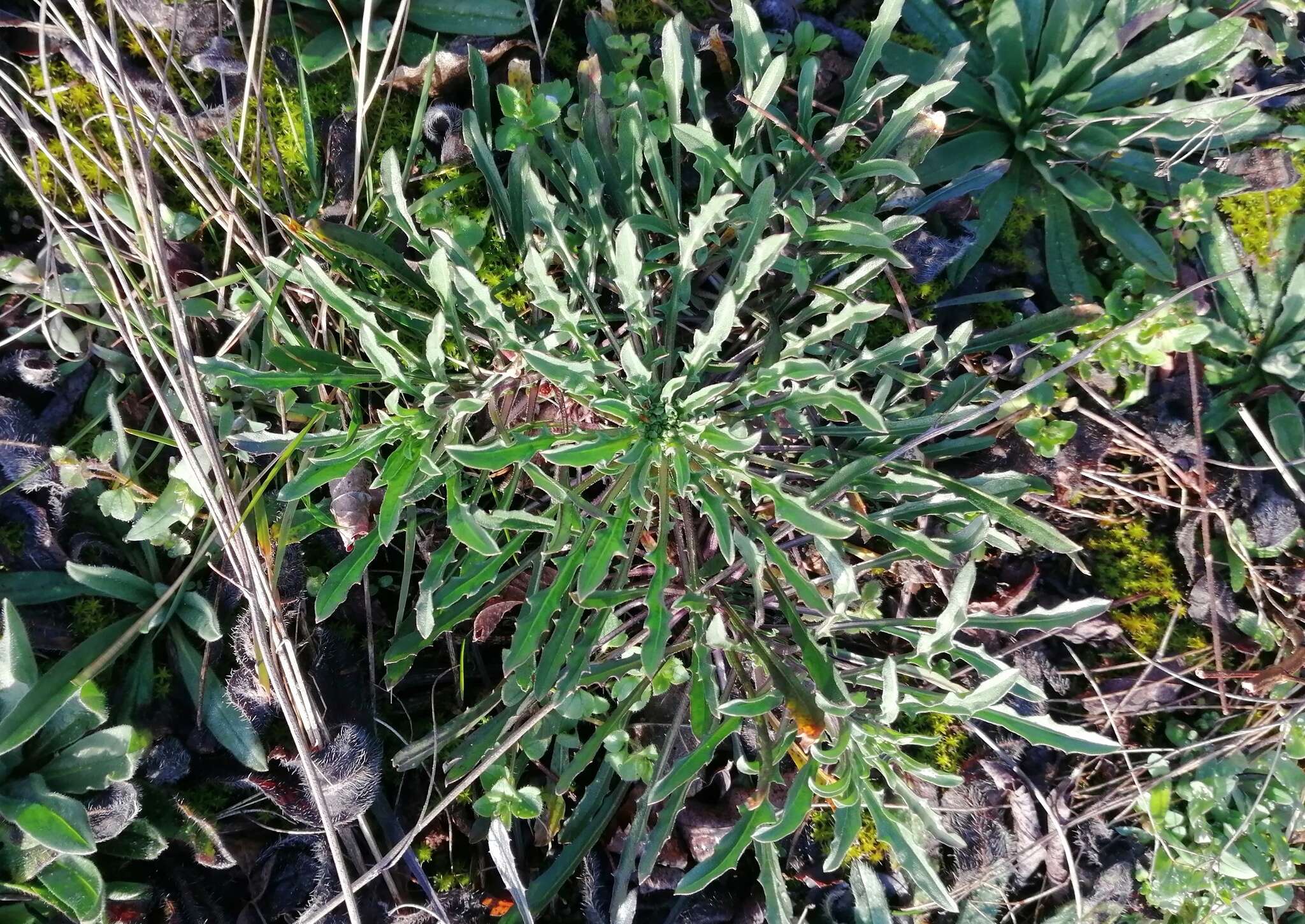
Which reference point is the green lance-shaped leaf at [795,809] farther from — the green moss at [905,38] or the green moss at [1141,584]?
the green moss at [905,38]

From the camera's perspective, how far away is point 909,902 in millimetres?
2385

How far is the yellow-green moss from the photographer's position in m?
2.39

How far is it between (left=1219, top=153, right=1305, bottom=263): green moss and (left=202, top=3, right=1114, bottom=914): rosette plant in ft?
2.99

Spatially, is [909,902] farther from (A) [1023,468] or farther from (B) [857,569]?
(A) [1023,468]

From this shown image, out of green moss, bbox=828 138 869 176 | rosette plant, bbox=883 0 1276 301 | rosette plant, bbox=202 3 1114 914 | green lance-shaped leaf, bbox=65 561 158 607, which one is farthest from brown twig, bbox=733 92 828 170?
green lance-shaped leaf, bbox=65 561 158 607

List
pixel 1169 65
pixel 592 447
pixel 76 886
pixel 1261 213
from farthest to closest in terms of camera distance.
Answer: pixel 1261 213 → pixel 1169 65 → pixel 76 886 → pixel 592 447

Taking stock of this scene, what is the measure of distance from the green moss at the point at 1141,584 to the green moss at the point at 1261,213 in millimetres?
953

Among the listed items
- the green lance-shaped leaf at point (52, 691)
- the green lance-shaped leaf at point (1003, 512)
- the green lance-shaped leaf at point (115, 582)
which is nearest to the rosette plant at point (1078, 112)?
the green lance-shaped leaf at point (1003, 512)

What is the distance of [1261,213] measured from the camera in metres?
2.64

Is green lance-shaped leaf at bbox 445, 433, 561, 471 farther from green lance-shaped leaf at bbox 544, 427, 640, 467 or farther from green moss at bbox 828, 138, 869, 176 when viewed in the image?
green moss at bbox 828, 138, 869, 176

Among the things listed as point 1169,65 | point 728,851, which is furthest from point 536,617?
point 1169,65

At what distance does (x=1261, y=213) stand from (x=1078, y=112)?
713 millimetres

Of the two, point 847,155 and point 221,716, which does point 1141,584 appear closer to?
point 847,155

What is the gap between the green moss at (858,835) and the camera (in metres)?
2.36
